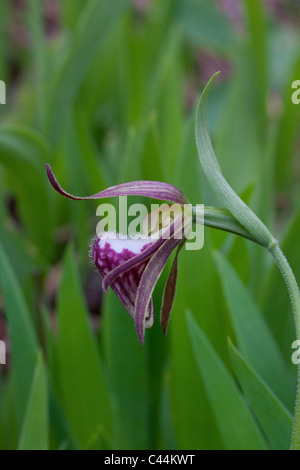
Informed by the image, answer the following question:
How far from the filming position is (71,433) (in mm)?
857

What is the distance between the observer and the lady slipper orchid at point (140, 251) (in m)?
0.50

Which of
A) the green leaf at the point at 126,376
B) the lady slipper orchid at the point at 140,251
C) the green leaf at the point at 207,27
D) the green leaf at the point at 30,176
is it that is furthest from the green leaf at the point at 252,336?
the green leaf at the point at 207,27

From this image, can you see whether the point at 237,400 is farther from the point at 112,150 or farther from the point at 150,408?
the point at 112,150

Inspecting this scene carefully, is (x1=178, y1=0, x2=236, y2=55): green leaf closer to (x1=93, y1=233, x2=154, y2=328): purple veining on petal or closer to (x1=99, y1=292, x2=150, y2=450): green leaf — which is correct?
(x1=99, y1=292, x2=150, y2=450): green leaf

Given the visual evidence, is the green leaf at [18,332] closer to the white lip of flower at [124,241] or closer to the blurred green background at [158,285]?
the blurred green background at [158,285]

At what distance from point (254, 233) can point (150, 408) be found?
473 millimetres

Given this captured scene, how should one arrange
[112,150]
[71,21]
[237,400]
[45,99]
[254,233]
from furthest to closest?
1. [71,21]
2. [112,150]
3. [45,99]
4. [237,400]
5. [254,233]

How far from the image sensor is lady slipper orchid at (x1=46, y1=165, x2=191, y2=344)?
1.63 feet

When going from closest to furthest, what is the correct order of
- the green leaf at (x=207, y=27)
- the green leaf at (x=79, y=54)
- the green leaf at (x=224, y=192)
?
1. the green leaf at (x=224, y=192)
2. the green leaf at (x=79, y=54)
3. the green leaf at (x=207, y=27)

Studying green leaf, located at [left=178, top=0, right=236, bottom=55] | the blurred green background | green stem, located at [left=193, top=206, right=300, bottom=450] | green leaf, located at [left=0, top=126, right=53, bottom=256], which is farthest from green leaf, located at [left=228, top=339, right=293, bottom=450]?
green leaf, located at [left=178, top=0, right=236, bottom=55]

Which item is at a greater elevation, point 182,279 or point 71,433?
point 182,279

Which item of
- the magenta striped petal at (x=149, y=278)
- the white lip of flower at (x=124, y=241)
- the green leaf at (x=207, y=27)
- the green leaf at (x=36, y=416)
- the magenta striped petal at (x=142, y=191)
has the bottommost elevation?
the green leaf at (x=36, y=416)

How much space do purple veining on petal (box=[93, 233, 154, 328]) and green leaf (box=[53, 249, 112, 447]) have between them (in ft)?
1.07

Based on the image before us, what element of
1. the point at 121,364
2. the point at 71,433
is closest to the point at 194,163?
the point at 121,364
